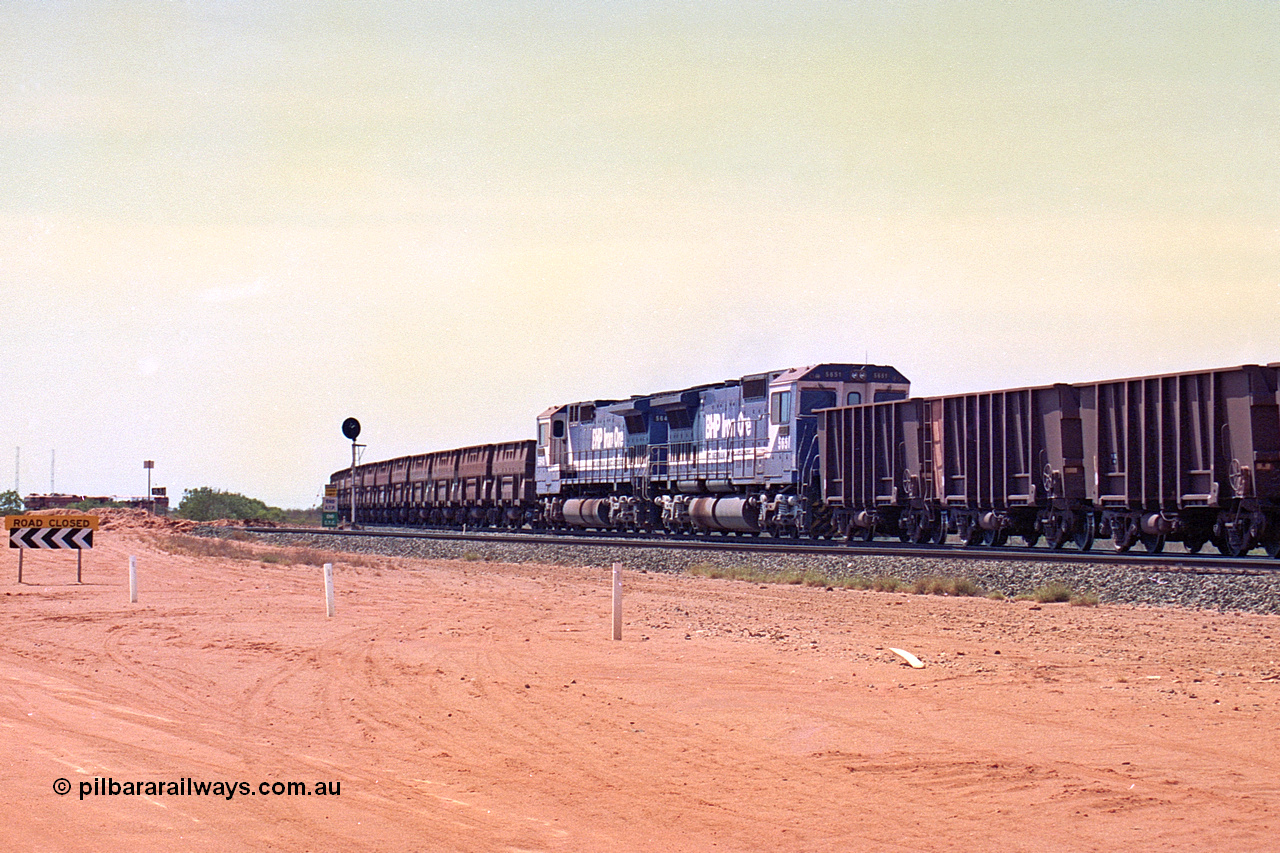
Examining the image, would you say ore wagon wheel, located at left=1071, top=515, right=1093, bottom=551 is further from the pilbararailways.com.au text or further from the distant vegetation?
the distant vegetation

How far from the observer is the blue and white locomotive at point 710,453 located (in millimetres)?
33531

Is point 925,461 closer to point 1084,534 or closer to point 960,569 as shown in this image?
point 1084,534

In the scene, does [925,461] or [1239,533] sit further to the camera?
[925,461]

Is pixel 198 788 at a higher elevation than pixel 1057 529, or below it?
below

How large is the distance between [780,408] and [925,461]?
→ 20.5 ft

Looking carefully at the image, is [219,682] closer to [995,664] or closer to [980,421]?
[995,664]

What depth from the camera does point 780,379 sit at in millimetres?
34344

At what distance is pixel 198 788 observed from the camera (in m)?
7.40

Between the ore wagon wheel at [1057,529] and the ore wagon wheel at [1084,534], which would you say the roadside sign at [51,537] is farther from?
the ore wagon wheel at [1084,534]

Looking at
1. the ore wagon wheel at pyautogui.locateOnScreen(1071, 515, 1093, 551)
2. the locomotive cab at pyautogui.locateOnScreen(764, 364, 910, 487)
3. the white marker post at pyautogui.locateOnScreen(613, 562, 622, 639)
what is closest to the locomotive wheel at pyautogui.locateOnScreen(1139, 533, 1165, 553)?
the ore wagon wheel at pyautogui.locateOnScreen(1071, 515, 1093, 551)

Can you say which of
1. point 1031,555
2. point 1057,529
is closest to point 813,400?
point 1057,529

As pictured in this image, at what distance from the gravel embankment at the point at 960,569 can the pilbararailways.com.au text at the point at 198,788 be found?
1271cm

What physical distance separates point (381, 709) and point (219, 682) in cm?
243

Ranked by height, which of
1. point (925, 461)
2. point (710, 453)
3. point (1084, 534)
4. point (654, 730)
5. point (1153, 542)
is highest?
point (710, 453)
